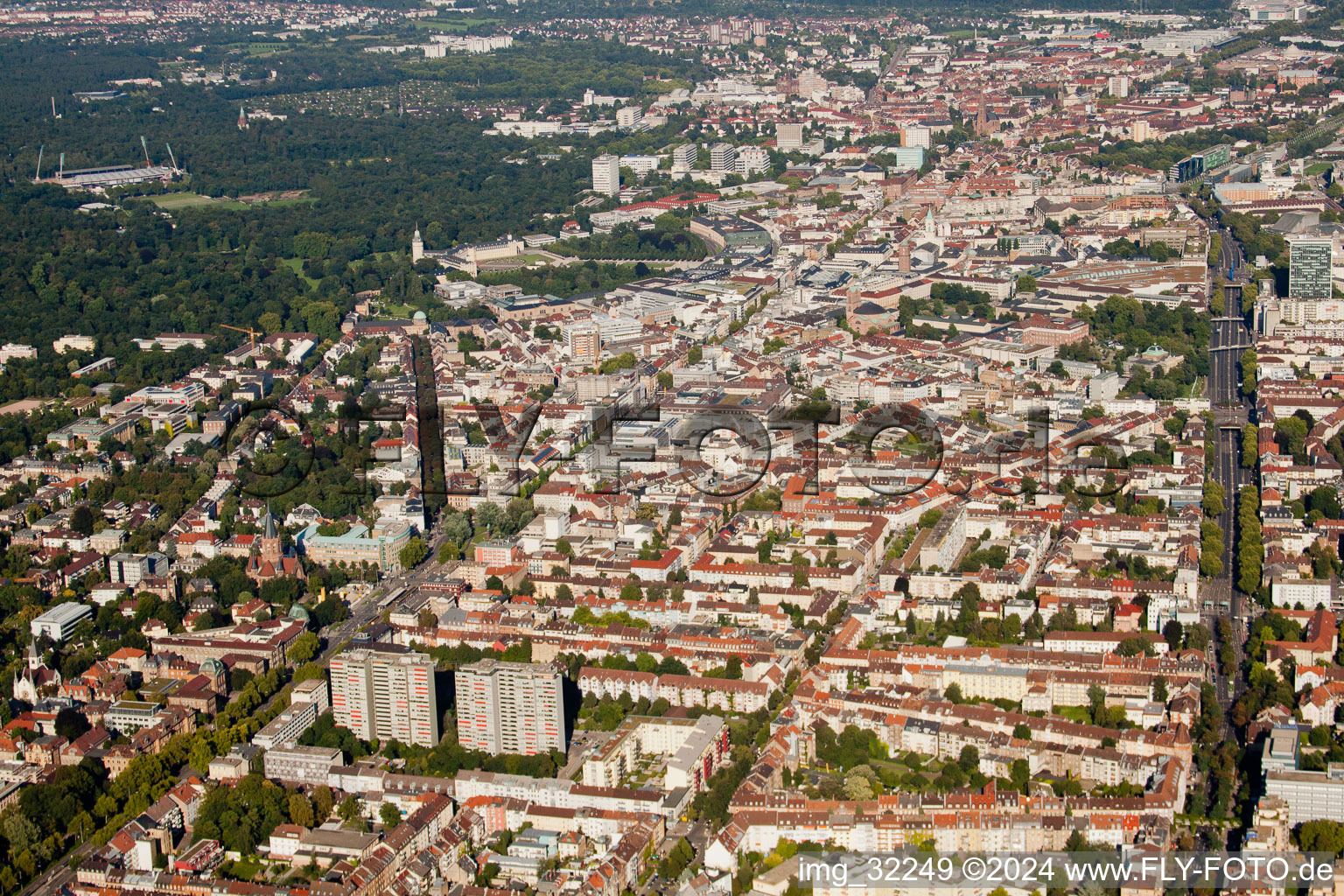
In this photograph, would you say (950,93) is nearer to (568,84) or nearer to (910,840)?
(568,84)

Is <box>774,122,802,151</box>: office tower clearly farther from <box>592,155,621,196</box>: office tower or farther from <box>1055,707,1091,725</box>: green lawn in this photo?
<box>1055,707,1091,725</box>: green lawn

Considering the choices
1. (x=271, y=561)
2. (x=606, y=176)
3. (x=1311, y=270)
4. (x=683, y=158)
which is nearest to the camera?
(x=271, y=561)

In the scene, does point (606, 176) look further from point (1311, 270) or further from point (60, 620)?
point (60, 620)

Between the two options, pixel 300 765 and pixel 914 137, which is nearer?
pixel 300 765

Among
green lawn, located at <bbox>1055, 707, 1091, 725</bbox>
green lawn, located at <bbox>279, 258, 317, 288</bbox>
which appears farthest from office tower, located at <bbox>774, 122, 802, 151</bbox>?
green lawn, located at <bbox>1055, 707, 1091, 725</bbox>

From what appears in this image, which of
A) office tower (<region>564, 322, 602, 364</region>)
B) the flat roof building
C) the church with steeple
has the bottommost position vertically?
the flat roof building

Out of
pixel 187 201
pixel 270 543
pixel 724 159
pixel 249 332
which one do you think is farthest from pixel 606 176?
pixel 270 543

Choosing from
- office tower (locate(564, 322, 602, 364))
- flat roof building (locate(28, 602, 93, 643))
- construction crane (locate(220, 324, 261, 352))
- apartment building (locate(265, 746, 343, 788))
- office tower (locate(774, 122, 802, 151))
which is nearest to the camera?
apartment building (locate(265, 746, 343, 788))
